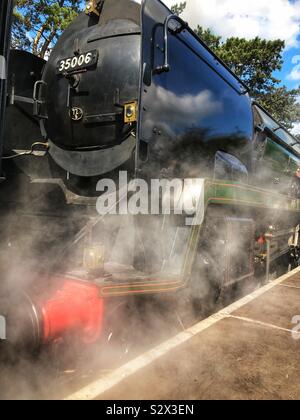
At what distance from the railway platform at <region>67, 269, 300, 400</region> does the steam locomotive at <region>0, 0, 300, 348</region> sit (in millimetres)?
352

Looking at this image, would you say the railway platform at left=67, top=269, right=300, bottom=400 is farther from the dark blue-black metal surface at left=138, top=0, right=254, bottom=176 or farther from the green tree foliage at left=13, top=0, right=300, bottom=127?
the green tree foliage at left=13, top=0, right=300, bottom=127

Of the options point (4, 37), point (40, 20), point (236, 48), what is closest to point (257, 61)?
point (236, 48)

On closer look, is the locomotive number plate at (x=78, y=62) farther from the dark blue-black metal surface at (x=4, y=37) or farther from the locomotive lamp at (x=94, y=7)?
the dark blue-black metal surface at (x=4, y=37)

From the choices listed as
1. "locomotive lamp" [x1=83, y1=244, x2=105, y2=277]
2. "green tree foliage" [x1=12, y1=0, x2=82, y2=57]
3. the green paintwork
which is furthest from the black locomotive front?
"green tree foliage" [x1=12, y1=0, x2=82, y2=57]

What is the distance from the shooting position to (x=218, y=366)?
7.66ft

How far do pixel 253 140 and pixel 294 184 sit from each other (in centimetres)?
286

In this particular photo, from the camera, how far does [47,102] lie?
3.25 meters

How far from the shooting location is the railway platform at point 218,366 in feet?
6.57

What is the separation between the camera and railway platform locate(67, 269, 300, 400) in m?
2.00

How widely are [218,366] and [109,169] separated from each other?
172 centimetres

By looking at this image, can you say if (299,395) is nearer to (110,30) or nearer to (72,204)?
(72,204)

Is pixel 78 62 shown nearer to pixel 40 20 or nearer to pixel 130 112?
pixel 130 112

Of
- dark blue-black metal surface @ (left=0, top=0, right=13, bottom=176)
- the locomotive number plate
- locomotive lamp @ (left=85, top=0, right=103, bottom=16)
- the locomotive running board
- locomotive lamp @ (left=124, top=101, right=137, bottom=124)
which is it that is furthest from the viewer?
locomotive lamp @ (left=85, top=0, right=103, bottom=16)

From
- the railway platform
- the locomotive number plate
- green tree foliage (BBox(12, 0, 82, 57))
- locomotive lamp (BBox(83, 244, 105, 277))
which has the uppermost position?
green tree foliage (BBox(12, 0, 82, 57))
